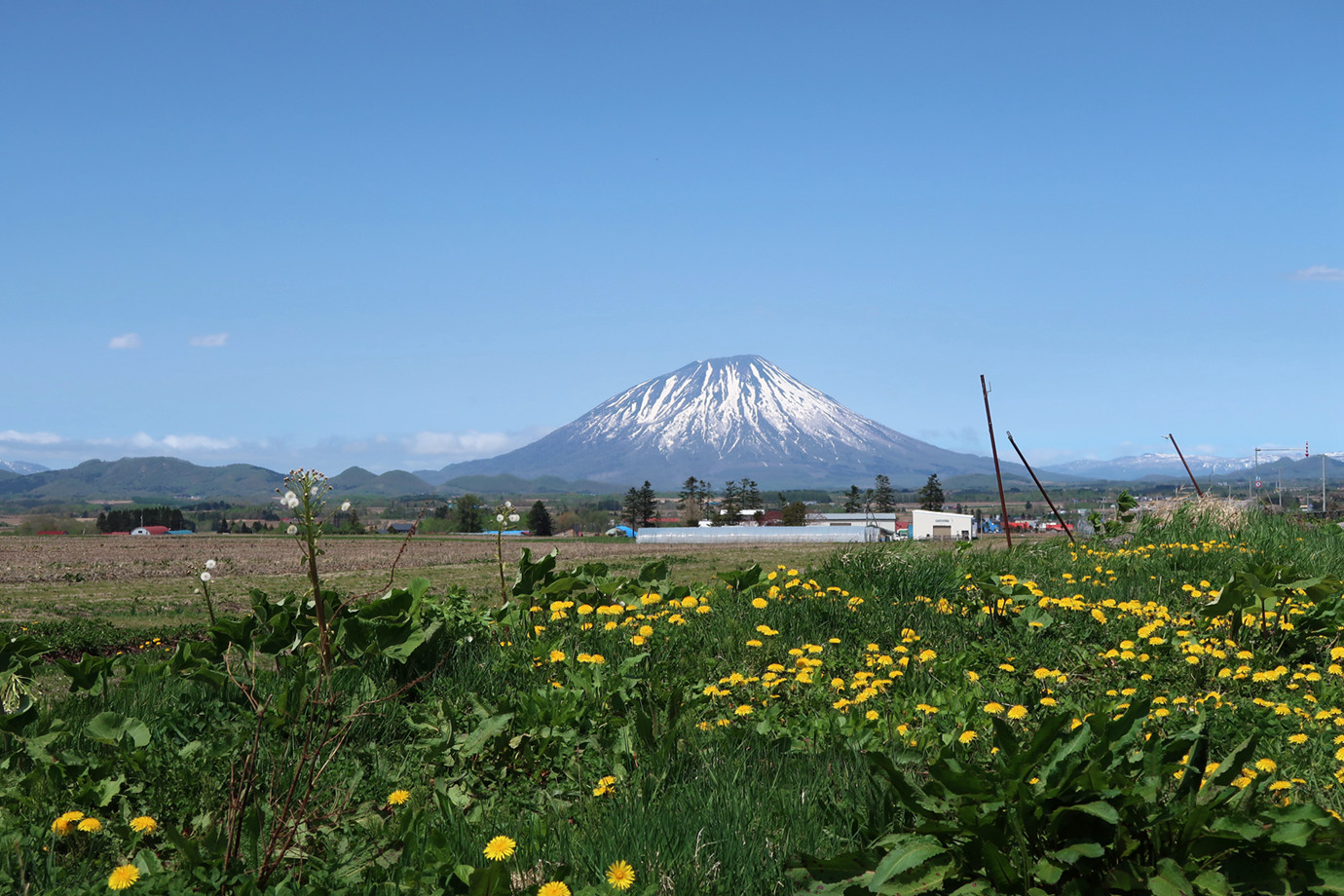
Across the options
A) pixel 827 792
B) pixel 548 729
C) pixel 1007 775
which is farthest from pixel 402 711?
pixel 1007 775

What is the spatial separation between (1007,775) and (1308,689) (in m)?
3.68

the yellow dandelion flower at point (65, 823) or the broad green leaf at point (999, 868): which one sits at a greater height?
the broad green leaf at point (999, 868)

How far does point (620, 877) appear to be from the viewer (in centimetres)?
231

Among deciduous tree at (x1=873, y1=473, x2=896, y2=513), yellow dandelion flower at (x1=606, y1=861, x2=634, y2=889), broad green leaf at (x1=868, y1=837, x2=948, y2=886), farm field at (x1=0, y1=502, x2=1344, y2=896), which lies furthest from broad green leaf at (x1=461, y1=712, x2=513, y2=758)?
deciduous tree at (x1=873, y1=473, x2=896, y2=513)

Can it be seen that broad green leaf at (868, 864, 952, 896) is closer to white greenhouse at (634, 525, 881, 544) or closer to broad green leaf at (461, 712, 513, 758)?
broad green leaf at (461, 712, 513, 758)

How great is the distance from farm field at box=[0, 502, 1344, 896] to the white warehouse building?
71.0 meters

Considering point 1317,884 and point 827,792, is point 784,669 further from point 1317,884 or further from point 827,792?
point 1317,884

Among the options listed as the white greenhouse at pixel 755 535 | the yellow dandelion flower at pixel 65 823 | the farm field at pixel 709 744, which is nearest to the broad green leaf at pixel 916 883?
the farm field at pixel 709 744

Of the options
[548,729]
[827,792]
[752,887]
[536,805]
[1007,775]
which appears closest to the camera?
[1007,775]

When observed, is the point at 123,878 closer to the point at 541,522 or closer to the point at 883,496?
the point at 541,522

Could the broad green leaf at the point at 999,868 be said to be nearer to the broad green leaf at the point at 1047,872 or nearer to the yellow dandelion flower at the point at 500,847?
the broad green leaf at the point at 1047,872

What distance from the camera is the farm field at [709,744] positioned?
7.43 feet

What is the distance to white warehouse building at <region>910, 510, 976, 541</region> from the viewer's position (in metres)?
75.9

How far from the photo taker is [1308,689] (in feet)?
16.0
